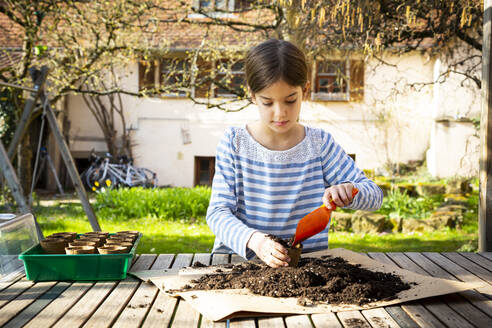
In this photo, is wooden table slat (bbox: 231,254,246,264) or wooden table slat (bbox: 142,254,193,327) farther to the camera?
wooden table slat (bbox: 231,254,246,264)

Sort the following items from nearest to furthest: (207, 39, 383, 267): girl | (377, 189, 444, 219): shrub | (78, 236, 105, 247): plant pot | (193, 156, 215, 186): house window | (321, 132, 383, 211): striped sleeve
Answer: (78, 236, 105, 247): plant pot < (207, 39, 383, 267): girl < (321, 132, 383, 211): striped sleeve < (377, 189, 444, 219): shrub < (193, 156, 215, 186): house window

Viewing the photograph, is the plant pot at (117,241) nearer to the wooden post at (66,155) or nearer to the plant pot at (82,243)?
the plant pot at (82,243)

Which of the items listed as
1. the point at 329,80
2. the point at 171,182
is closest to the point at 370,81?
the point at 329,80

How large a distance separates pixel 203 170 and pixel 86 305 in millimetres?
10114

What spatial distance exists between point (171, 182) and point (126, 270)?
31.7 ft

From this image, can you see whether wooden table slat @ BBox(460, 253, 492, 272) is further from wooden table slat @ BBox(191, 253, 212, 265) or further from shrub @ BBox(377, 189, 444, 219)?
shrub @ BBox(377, 189, 444, 219)

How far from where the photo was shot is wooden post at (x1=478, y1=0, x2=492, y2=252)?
2352 millimetres

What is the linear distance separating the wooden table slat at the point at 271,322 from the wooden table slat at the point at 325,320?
8 cm

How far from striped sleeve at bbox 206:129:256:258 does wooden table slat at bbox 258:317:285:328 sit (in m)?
0.45

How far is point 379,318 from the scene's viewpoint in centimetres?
128

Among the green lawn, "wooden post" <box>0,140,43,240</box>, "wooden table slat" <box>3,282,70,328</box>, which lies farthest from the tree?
"wooden table slat" <box>3,282,70,328</box>

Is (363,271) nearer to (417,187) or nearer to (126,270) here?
(126,270)

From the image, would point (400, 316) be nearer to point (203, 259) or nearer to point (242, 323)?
point (242, 323)

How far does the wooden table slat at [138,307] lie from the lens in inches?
49.1
